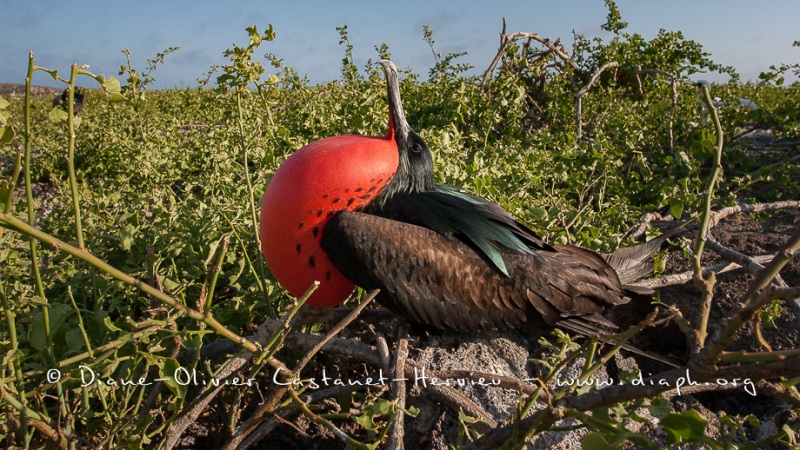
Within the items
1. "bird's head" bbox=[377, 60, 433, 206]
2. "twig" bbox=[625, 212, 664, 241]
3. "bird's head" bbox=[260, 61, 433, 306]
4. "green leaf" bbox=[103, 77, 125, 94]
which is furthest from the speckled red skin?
"twig" bbox=[625, 212, 664, 241]

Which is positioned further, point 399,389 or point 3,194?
point 399,389

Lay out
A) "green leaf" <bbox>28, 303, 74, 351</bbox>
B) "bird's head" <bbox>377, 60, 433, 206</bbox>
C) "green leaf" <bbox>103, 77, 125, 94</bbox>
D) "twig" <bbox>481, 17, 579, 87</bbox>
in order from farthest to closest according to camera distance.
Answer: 1. "twig" <bbox>481, 17, 579, 87</bbox>
2. "bird's head" <bbox>377, 60, 433, 206</bbox>
3. "green leaf" <bbox>28, 303, 74, 351</bbox>
4. "green leaf" <bbox>103, 77, 125, 94</bbox>

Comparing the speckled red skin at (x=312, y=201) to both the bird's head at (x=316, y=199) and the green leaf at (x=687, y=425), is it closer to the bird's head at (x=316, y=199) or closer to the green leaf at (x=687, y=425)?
the bird's head at (x=316, y=199)

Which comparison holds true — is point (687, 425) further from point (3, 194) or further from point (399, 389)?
point (3, 194)

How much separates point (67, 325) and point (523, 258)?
115cm

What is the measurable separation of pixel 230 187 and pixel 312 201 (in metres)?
0.95

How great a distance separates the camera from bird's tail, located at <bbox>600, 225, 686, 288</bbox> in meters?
2.03

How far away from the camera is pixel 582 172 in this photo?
2.85m

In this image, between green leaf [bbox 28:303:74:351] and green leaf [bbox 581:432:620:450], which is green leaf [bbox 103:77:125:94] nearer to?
green leaf [bbox 28:303:74:351]

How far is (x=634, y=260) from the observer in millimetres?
2066

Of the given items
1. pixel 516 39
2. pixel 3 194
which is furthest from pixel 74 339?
pixel 516 39

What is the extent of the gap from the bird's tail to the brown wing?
0.21 meters

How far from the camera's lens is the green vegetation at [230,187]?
115 cm

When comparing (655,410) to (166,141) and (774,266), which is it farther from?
(166,141)
